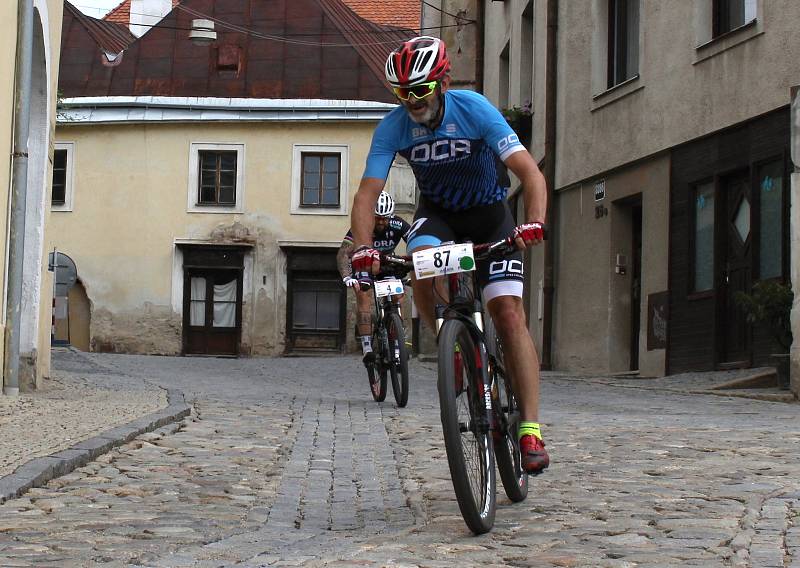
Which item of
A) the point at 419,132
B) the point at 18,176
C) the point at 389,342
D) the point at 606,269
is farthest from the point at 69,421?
the point at 606,269

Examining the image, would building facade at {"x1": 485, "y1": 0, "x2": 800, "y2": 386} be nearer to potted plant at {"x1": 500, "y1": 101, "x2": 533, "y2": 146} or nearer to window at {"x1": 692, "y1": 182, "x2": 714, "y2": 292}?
window at {"x1": 692, "y1": 182, "x2": 714, "y2": 292}

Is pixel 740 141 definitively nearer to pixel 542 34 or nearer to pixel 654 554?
pixel 542 34

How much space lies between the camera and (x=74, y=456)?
6840mm

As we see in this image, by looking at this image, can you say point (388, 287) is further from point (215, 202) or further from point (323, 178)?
point (215, 202)

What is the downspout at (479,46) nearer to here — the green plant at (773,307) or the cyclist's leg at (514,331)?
the green plant at (773,307)

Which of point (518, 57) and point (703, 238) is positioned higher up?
point (518, 57)

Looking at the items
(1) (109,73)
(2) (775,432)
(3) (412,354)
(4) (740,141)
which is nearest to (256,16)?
(1) (109,73)

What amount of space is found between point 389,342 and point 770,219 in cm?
560

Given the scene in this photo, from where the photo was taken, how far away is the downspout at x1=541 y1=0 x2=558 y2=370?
2138 centimetres

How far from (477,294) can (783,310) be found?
831 centimetres

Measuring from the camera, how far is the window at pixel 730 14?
15875 millimetres

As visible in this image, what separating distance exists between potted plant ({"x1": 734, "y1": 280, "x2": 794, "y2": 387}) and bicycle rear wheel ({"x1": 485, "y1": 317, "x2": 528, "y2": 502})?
7.91 metres

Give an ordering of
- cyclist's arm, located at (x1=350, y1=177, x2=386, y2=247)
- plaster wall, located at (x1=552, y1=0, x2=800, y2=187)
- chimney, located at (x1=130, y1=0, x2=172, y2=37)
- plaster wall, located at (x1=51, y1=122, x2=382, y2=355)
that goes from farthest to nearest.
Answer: chimney, located at (x1=130, y1=0, x2=172, y2=37), plaster wall, located at (x1=51, y1=122, x2=382, y2=355), plaster wall, located at (x1=552, y1=0, x2=800, y2=187), cyclist's arm, located at (x1=350, y1=177, x2=386, y2=247)

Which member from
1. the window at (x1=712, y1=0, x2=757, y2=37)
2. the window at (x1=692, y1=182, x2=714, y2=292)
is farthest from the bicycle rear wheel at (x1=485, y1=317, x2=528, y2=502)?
the window at (x1=692, y1=182, x2=714, y2=292)
